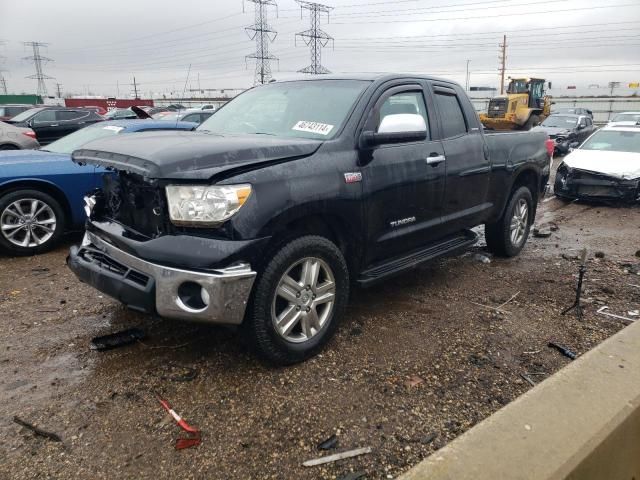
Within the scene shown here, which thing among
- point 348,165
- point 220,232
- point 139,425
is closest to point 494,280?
point 348,165

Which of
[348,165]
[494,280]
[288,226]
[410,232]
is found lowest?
A: [494,280]

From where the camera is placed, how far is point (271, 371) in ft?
10.8

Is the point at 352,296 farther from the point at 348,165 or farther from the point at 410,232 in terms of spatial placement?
the point at 348,165

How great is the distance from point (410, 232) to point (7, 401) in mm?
2936

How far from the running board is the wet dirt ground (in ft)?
1.50

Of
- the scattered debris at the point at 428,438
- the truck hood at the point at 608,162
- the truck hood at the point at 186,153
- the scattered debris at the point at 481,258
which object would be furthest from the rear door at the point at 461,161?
the truck hood at the point at 608,162

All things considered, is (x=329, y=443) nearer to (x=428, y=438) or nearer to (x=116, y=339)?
(x=428, y=438)

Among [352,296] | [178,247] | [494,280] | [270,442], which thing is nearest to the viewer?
[270,442]

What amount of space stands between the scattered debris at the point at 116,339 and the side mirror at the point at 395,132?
2.13 metres

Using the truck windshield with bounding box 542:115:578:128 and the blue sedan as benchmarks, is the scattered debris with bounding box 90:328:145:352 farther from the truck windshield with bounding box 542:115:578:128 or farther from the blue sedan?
the truck windshield with bounding box 542:115:578:128

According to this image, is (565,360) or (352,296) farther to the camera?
(352,296)

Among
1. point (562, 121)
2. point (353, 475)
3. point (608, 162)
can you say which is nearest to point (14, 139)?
point (353, 475)

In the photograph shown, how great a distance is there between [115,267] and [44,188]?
3.12 m

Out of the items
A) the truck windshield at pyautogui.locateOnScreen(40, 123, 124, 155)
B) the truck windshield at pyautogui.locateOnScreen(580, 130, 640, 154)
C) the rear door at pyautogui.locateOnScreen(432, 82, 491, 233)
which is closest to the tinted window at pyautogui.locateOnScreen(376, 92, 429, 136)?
the rear door at pyautogui.locateOnScreen(432, 82, 491, 233)
